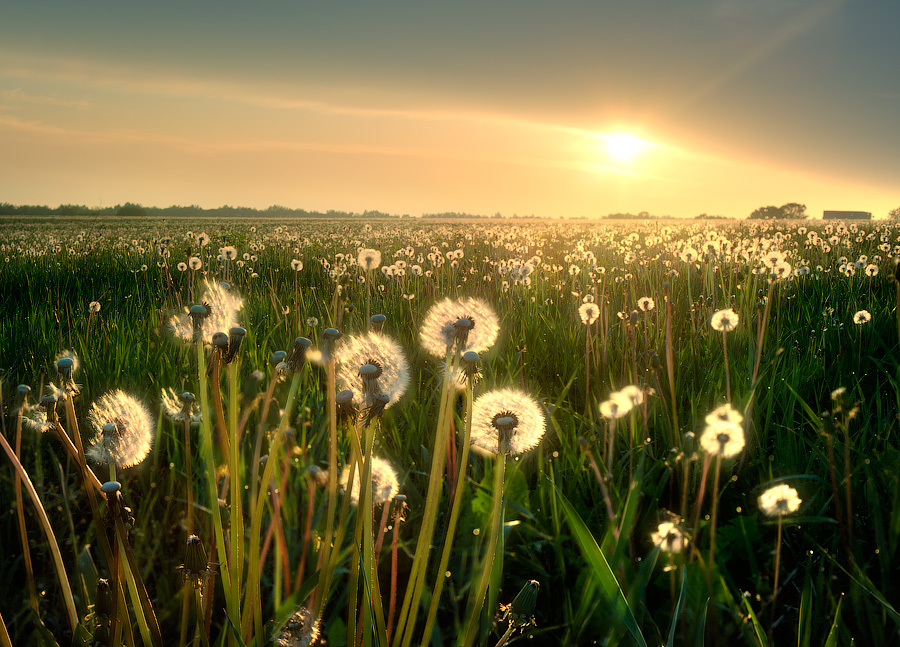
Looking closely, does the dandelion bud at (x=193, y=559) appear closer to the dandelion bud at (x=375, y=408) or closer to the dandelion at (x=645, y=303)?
the dandelion bud at (x=375, y=408)

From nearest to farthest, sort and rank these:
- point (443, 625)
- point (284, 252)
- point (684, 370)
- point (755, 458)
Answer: point (443, 625) < point (755, 458) < point (684, 370) < point (284, 252)

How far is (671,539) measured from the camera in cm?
142

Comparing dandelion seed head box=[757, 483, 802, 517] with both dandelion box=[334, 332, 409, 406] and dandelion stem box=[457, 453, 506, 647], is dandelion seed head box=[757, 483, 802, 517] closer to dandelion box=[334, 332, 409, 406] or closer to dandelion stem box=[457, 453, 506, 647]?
dandelion stem box=[457, 453, 506, 647]

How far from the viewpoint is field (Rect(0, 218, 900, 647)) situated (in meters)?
1.01

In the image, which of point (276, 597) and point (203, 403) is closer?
point (203, 403)

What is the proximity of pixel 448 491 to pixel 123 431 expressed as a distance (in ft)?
3.47

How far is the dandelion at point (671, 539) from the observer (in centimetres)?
136

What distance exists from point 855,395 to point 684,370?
27.4 inches

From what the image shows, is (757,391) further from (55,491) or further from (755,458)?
(55,491)

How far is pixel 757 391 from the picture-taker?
2.51 meters

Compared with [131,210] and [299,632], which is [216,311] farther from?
[131,210]

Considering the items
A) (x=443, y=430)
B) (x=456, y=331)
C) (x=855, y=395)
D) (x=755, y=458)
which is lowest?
(x=755, y=458)

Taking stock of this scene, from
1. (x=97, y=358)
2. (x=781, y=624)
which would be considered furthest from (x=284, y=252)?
(x=781, y=624)

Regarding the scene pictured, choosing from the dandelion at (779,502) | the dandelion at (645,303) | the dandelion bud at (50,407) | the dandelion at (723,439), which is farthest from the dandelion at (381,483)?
the dandelion at (645,303)
